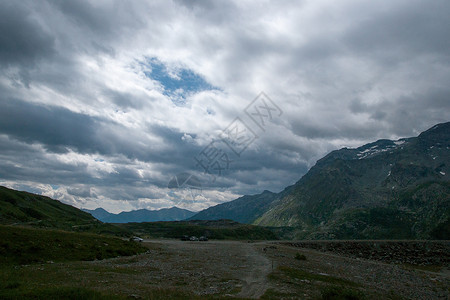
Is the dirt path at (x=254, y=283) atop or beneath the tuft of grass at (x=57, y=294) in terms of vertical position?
beneath


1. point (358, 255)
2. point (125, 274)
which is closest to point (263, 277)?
point (125, 274)

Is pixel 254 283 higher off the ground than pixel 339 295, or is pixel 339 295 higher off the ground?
pixel 339 295

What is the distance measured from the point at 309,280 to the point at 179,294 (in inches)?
588

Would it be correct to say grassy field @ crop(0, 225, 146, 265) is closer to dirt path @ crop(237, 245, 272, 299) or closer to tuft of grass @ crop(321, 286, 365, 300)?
dirt path @ crop(237, 245, 272, 299)

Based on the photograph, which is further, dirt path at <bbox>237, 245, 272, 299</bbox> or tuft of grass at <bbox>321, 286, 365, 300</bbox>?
dirt path at <bbox>237, 245, 272, 299</bbox>

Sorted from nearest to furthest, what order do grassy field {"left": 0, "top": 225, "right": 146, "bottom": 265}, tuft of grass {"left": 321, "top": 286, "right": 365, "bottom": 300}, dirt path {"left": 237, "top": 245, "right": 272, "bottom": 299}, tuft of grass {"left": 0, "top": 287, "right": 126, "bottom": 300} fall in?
1. tuft of grass {"left": 0, "top": 287, "right": 126, "bottom": 300}
2. tuft of grass {"left": 321, "top": 286, "right": 365, "bottom": 300}
3. dirt path {"left": 237, "top": 245, "right": 272, "bottom": 299}
4. grassy field {"left": 0, "top": 225, "right": 146, "bottom": 265}

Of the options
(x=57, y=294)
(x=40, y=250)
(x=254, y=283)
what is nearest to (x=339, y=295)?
(x=254, y=283)

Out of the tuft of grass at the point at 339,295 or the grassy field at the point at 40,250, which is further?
the grassy field at the point at 40,250

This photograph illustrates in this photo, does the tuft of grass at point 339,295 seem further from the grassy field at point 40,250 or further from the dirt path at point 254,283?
the grassy field at point 40,250

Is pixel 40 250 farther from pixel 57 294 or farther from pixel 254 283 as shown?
pixel 254 283

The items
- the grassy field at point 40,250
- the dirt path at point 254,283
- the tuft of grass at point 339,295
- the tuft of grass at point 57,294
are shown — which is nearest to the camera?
the tuft of grass at point 57,294

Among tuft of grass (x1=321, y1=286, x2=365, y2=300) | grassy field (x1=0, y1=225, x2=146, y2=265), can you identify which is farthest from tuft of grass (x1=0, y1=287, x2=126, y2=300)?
grassy field (x1=0, y1=225, x2=146, y2=265)

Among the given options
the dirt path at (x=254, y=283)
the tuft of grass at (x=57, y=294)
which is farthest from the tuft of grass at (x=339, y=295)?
the tuft of grass at (x=57, y=294)

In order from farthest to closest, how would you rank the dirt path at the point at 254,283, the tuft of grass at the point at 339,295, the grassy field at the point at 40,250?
the grassy field at the point at 40,250 < the dirt path at the point at 254,283 < the tuft of grass at the point at 339,295
